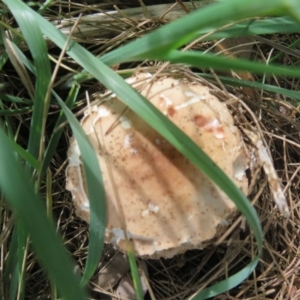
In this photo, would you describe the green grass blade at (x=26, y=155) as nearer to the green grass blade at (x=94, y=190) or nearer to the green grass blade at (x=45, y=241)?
the green grass blade at (x=94, y=190)

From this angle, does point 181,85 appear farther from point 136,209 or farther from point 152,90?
point 136,209

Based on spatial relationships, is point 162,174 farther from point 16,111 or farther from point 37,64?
point 16,111

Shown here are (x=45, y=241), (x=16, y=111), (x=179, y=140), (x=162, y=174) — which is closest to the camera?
(x=45, y=241)

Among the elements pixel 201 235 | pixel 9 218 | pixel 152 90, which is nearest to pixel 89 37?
pixel 152 90

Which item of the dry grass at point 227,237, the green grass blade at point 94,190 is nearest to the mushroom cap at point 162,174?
the green grass blade at point 94,190

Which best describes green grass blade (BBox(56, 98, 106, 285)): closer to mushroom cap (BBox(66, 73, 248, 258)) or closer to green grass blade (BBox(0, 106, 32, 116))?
mushroom cap (BBox(66, 73, 248, 258))

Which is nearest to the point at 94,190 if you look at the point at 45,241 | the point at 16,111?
the point at 45,241
